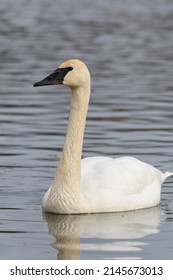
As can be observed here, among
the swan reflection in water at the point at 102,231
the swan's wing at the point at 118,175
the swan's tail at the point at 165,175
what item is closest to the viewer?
the swan reflection in water at the point at 102,231

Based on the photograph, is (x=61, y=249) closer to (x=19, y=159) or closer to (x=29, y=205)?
(x=29, y=205)

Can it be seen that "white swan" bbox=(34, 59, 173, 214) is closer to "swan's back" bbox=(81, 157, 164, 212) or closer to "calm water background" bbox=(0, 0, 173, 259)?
"swan's back" bbox=(81, 157, 164, 212)

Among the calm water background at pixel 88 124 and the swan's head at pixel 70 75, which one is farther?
the swan's head at pixel 70 75

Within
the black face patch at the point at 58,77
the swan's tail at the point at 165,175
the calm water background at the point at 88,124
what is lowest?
the calm water background at the point at 88,124

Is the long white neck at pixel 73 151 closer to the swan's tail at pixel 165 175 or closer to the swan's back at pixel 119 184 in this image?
the swan's back at pixel 119 184

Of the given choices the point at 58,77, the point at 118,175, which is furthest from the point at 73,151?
the point at 58,77

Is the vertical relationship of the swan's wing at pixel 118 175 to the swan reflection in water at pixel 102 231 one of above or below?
above

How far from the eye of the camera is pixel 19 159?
14.2 metres

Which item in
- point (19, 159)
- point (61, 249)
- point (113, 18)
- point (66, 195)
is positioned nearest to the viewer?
point (61, 249)

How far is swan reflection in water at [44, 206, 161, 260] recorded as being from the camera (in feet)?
33.3

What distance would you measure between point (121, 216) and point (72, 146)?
0.89 metres

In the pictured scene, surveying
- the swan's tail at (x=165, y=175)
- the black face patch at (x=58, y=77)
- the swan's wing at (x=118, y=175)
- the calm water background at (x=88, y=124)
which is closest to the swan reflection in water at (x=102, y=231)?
the calm water background at (x=88, y=124)

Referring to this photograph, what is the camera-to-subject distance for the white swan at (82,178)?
11672mm
